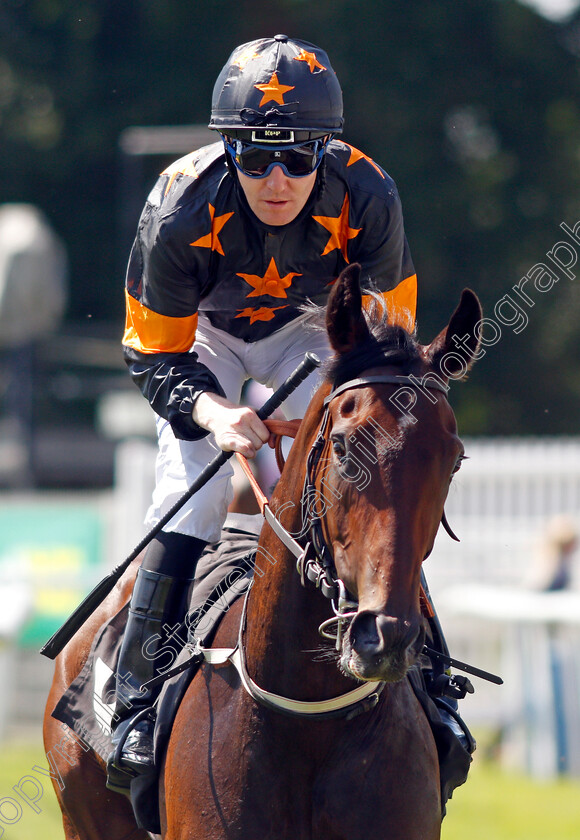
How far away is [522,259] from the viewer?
22.2 m

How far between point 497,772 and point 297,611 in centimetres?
645

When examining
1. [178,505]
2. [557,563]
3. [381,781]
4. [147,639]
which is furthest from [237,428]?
[557,563]

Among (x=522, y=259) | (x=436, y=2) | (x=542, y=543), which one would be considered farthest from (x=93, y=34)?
(x=542, y=543)

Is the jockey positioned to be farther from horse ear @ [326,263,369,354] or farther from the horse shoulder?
the horse shoulder

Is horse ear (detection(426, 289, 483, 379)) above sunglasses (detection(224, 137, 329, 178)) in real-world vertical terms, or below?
below

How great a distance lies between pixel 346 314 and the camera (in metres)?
3.03

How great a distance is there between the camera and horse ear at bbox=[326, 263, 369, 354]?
2.99 m

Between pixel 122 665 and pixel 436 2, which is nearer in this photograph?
pixel 122 665

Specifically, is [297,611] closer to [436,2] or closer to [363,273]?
[363,273]

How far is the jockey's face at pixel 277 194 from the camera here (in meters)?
3.60

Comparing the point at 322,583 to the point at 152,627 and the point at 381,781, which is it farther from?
the point at 152,627

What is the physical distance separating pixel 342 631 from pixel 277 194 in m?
1.47

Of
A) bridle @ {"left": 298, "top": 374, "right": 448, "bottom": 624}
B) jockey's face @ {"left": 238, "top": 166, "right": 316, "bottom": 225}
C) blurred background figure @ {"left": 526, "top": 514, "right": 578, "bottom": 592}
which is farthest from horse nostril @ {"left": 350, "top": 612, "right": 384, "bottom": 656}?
blurred background figure @ {"left": 526, "top": 514, "right": 578, "bottom": 592}

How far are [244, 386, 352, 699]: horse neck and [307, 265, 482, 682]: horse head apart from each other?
0.51ft
